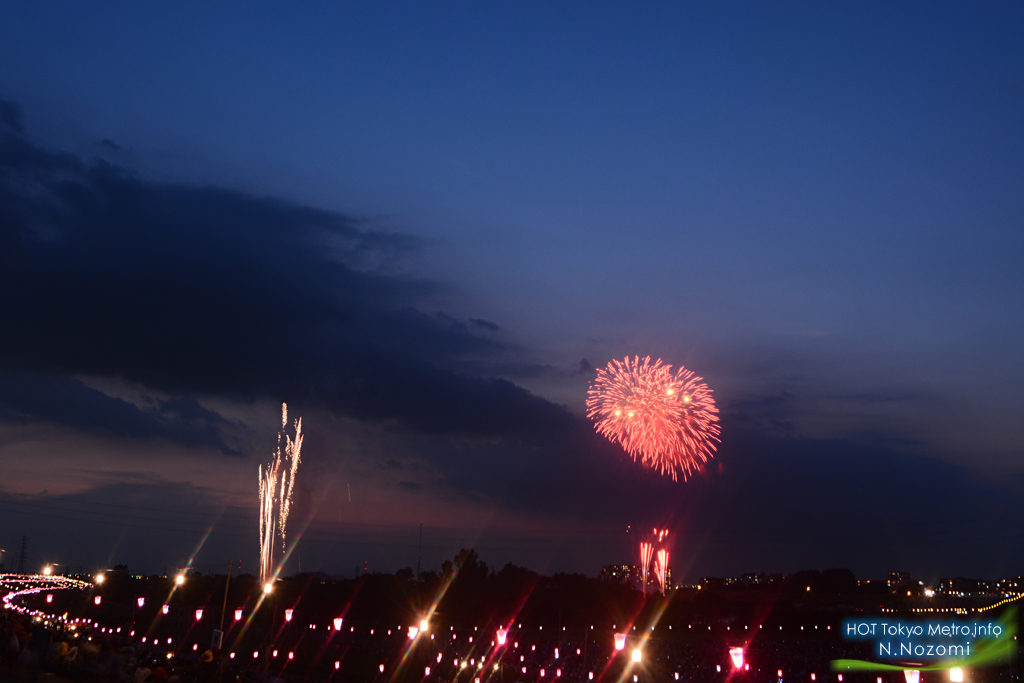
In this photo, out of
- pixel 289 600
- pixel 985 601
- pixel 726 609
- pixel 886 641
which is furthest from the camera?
pixel 985 601

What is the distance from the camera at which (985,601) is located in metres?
105

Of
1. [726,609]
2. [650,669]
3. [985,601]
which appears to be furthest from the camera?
[985,601]

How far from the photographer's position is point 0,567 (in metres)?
112

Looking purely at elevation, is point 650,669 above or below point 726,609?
below

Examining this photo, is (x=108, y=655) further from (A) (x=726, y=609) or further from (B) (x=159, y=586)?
(A) (x=726, y=609)

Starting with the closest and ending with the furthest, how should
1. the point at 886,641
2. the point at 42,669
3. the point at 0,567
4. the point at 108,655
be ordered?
the point at 108,655 → the point at 42,669 → the point at 886,641 → the point at 0,567

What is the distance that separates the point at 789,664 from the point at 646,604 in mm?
35642

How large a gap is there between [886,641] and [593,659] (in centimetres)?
3765

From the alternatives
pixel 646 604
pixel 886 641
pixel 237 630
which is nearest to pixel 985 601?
pixel 886 641

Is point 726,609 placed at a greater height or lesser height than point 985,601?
lesser

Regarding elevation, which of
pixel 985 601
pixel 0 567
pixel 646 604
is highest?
pixel 985 601

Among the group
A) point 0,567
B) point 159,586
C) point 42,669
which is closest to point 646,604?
point 159,586

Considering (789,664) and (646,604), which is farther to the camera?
(646,604)

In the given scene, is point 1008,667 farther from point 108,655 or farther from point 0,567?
point 0,567
